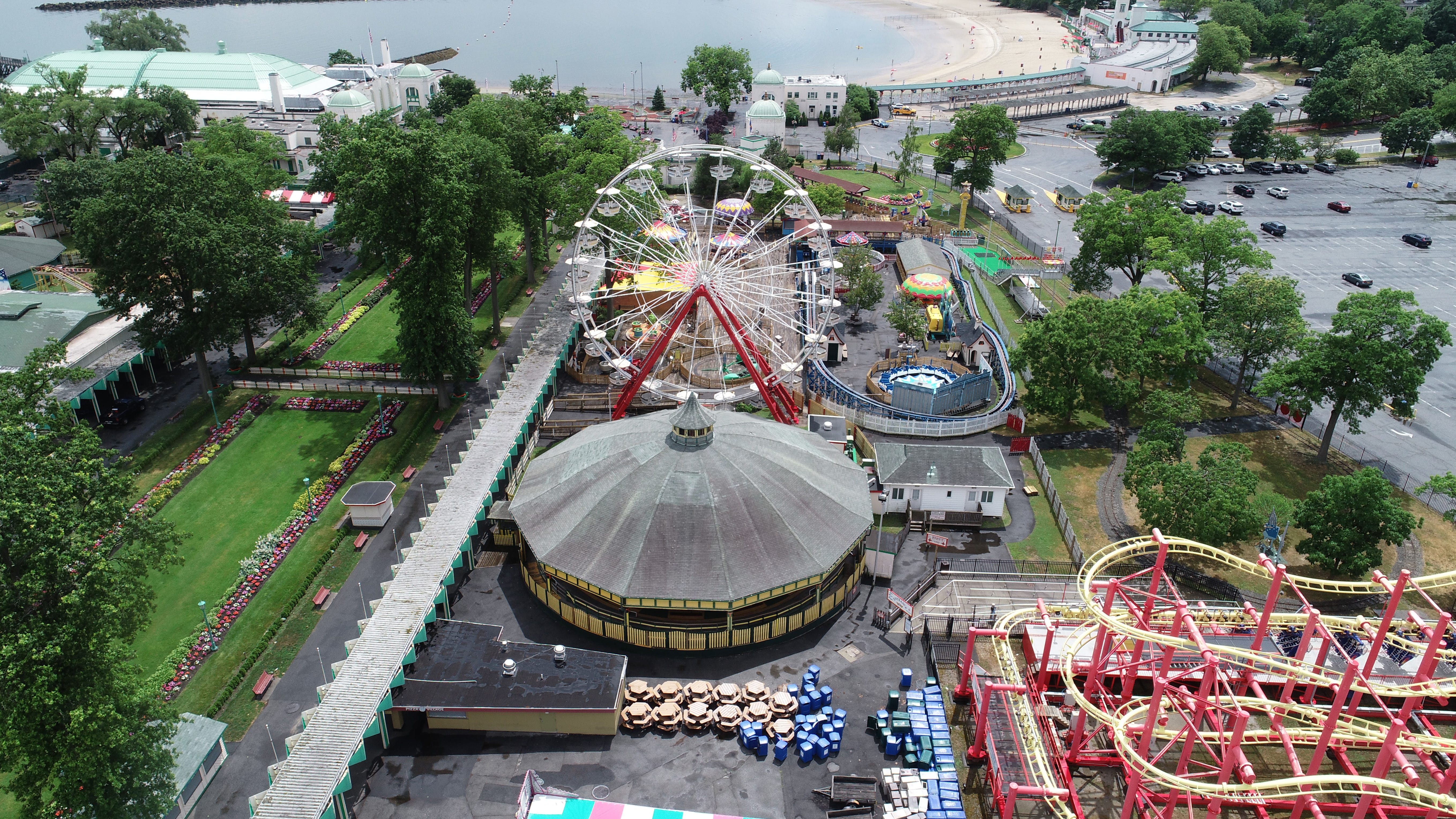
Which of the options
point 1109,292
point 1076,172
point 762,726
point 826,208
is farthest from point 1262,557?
point 1076,172

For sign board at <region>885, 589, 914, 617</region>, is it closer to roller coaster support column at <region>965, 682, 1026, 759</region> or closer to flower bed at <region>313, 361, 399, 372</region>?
roller coaster support column at <region>965, 682, 1026, 759</region>

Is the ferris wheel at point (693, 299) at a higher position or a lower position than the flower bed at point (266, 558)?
higher

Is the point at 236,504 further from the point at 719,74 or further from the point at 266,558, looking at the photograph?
the point at 719,74

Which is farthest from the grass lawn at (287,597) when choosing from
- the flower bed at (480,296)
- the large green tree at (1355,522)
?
the large green tree at (1355,522)

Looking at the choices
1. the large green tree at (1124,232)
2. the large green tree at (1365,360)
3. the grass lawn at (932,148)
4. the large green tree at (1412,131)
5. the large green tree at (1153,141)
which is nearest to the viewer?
the large green tree at (1365,360)

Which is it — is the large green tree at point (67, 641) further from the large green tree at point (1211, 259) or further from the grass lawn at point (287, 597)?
the large green tree at point (1211, 259)

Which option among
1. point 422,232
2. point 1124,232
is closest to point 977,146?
point 1124,232
